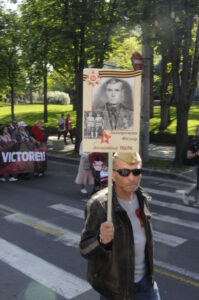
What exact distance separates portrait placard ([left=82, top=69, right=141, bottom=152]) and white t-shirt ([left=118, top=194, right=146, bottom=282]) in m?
0.46

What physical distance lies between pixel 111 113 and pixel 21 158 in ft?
34.5

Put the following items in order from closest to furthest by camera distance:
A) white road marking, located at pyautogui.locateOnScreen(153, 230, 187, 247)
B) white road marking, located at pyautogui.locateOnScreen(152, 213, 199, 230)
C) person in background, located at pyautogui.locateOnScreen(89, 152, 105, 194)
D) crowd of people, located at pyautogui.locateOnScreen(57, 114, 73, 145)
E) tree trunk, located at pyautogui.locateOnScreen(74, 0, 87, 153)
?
white road marking, located at pyautogui.locateOnScreen(153, 230, 187, 247) → white road marking, located at pyautogui.locateOnScreen(152, 213, 199, 230) → person in background, located at pyautogui.locateOnScreen(89, 152, 105, 194) → tree trunk, located at pyautogui.locateOnScreen(74, 0, 87, 153) → crowd of people, located at pyautogui.locateOnScreen(57, 114, 73, 145)

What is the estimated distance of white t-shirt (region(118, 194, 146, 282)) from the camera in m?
3.00

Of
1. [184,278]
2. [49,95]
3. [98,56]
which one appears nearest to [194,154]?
[184,278]

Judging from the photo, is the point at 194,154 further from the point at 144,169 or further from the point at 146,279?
the point at 146,279

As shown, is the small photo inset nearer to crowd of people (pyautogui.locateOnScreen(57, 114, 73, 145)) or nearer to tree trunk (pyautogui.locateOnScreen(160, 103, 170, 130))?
crowd of people (pyautogui.locateOnScreen(57, 114, 73, 145))

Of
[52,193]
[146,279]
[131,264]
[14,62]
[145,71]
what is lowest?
Result: [52,193]

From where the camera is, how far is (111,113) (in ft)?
9.92

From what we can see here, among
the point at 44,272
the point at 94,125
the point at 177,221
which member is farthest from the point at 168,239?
the point at 94,125

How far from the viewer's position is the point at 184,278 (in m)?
5.34

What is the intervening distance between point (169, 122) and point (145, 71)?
11.6 meters

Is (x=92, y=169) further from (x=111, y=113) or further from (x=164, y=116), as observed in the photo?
(x=164, y=116)

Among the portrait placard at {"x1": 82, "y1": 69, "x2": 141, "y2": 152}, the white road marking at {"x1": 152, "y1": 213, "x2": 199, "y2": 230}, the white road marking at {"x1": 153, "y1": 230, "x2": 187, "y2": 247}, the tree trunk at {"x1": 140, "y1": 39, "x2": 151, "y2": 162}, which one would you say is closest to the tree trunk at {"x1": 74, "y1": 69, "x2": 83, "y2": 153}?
the tree trunk at {"x1": 140, "y1": 39, "x2": 151, "y2": 162}

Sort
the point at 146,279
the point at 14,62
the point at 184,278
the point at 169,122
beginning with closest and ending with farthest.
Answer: the point at 146,279, the point at 184,278, the point at 169,122, the point at 14,62
